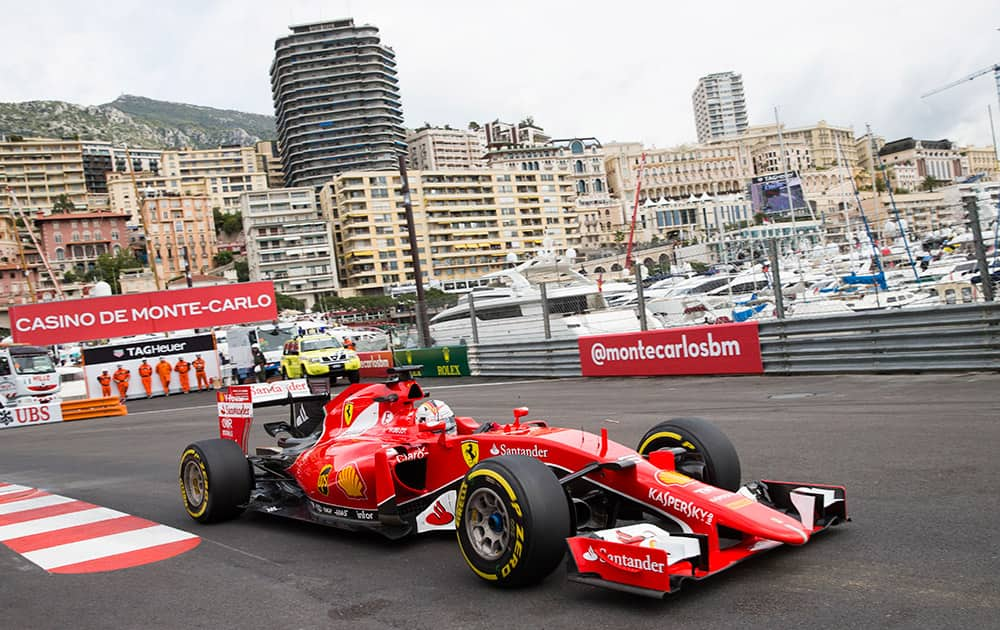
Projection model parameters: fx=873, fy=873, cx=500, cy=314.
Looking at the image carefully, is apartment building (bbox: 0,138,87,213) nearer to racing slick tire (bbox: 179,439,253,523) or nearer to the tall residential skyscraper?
the tall residential skyscraper

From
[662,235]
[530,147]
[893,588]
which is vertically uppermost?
[530,147]

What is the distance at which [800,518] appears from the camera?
491cm

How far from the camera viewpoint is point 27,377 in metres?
31.0

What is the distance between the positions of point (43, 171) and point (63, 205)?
18612 mm

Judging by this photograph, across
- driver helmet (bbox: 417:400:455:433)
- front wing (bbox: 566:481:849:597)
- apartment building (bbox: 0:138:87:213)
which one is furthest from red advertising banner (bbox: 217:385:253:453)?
apartment building (bbox: 0:138:87:213)

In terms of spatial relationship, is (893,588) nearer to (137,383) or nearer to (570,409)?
(570,409)

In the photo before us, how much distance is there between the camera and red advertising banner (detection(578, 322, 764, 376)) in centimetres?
1534

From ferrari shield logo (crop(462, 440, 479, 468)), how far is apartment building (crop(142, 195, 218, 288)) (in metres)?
153

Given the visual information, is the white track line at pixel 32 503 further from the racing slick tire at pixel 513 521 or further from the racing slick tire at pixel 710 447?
the racing slick tire at pixel 710 447

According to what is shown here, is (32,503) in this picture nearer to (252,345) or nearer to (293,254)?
(252,345)

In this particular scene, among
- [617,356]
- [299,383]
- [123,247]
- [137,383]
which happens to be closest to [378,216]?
[123,247]

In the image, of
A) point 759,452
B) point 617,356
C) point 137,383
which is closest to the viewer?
point 759,452

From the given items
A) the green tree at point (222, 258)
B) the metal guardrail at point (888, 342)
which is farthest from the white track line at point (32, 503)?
the green tree at point (222, 258)

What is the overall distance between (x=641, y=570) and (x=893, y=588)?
1190 millimetres
